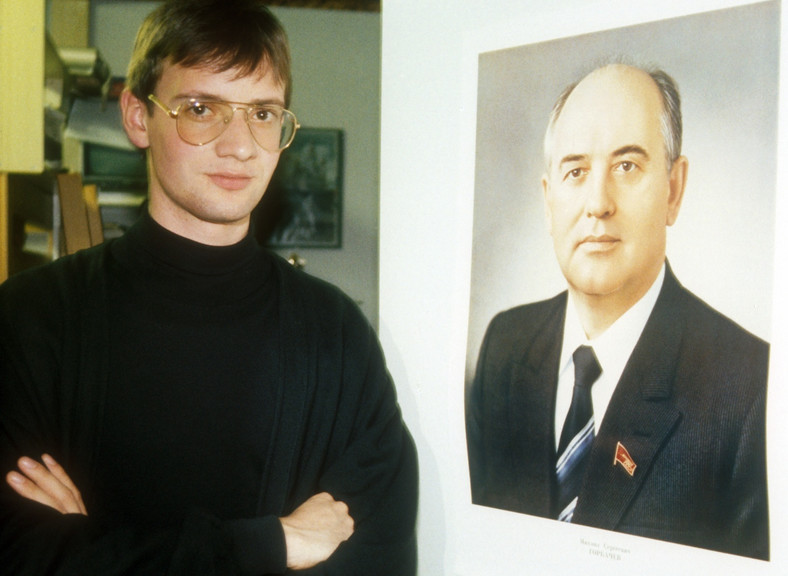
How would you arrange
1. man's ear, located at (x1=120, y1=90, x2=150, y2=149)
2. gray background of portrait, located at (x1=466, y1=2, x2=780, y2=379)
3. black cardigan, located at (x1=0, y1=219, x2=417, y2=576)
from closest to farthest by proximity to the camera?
gray background of portrait, located at (x1=466, y1=2, x2=780, y2=379) → black cardigan, located at (x1=0, y1=219, x2=417, y2=576) → man's ear, located at (x1=120, y1=90, x2=150, y2=149)

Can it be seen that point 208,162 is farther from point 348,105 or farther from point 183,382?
point 348,105

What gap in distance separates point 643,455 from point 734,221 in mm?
315

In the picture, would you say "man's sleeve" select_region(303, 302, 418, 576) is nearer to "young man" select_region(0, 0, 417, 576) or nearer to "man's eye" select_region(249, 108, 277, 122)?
"young man" select_region(0, 0, 417, 576)

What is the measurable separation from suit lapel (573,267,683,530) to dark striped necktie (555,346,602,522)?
15mm

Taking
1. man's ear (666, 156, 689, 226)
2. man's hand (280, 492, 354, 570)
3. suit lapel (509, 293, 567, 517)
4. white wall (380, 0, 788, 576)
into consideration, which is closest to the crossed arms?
man's hand (280, 492, 354, 570)

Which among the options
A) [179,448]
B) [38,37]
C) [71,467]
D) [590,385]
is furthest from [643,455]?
[38,37]

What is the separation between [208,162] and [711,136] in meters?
0.71

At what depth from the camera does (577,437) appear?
0.99 meters

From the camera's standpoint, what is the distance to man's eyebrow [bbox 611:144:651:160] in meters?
0.92

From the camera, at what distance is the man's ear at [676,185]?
0.89m

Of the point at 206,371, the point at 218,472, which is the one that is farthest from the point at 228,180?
the point at 218,472

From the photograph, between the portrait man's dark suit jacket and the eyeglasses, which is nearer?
the portrait man's dark suit jacket

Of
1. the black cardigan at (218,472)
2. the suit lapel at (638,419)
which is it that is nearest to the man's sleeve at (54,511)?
the black cardigan at (218,472)

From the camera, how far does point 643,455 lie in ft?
3.03
